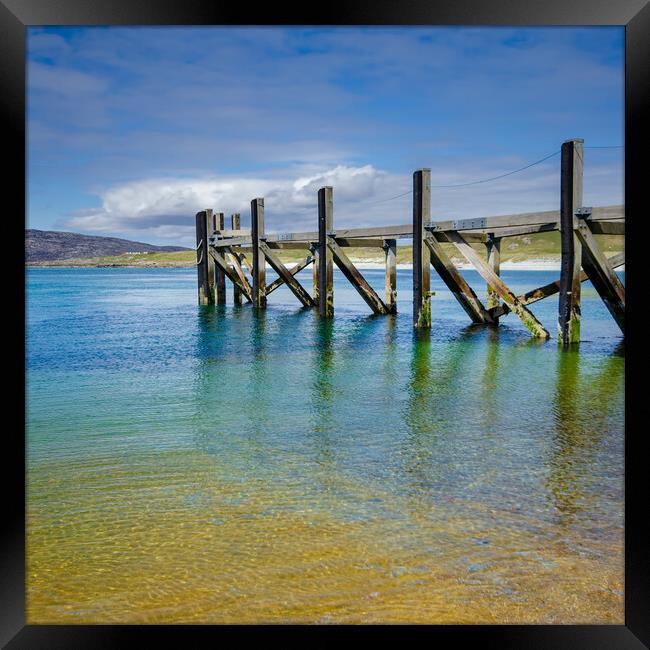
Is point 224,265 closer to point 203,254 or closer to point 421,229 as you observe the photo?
point 203,254

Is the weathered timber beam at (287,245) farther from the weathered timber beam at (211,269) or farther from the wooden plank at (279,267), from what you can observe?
the weathered timber beam at (211,269)

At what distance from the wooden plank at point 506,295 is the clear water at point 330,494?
8.90 feet

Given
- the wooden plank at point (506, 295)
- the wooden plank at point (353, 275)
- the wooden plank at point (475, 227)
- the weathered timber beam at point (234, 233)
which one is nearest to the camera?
the wooden plank at point (475, 227)

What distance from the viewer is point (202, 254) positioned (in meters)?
25.8

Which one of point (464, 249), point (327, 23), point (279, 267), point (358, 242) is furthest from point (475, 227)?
point (327, 23)

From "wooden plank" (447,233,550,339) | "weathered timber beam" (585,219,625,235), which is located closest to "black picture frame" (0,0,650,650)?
"weathered timber beam" (585,219,625,235)

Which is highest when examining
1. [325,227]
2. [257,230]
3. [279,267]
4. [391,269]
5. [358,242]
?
[257,230]

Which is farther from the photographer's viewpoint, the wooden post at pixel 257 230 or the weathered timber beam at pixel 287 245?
the wooden post at pixel 257 230

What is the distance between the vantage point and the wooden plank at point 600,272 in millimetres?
11211

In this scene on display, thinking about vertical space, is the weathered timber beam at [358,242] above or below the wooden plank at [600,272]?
above

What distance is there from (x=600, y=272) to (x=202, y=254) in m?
17.1

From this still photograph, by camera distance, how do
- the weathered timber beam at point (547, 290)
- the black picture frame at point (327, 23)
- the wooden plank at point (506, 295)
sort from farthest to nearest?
the wooden plank at point (506, 295), the weathered timber beam at point (547, 290), the black picture frame at point (327, 23)

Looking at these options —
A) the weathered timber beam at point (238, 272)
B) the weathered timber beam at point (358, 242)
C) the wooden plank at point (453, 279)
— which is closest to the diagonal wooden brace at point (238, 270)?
the weathered timber beam at point (238, 272)
